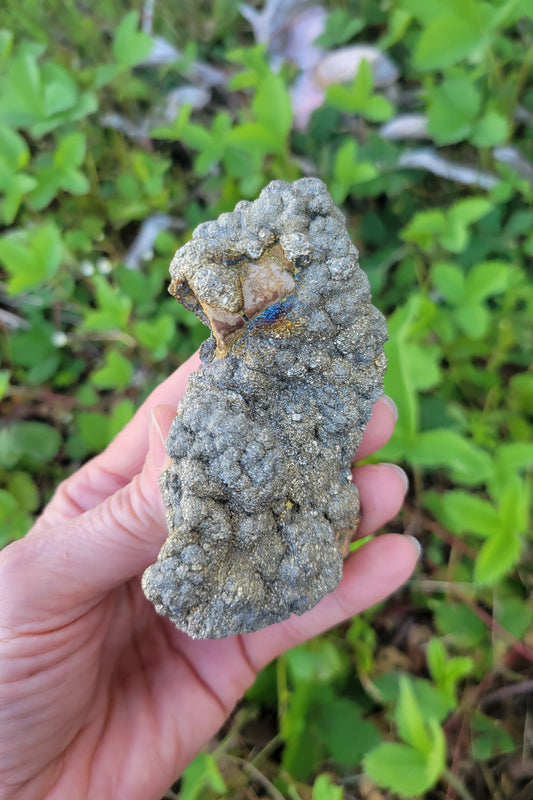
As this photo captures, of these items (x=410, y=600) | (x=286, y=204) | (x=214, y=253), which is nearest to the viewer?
(x=214, y=253)

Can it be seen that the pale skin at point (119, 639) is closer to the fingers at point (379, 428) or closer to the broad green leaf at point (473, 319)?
the fingers at point (379, 428)

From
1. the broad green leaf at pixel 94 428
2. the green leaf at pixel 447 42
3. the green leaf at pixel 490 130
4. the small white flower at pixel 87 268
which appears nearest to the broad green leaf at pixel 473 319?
the green leaf at pixel 490 130

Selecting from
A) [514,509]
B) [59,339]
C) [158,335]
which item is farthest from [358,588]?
[59,339]

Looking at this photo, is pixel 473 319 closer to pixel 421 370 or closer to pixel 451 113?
pixel 421 370

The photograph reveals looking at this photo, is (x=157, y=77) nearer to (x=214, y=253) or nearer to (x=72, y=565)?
(x=214, y=253)

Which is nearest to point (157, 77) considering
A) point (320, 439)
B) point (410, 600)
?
point (320, 439)

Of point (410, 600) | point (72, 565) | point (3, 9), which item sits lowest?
point (410, 600)

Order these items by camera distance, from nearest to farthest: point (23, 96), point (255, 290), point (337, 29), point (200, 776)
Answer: point (255, 290), point (200, 776), point (23, 96), point (337, 29)
